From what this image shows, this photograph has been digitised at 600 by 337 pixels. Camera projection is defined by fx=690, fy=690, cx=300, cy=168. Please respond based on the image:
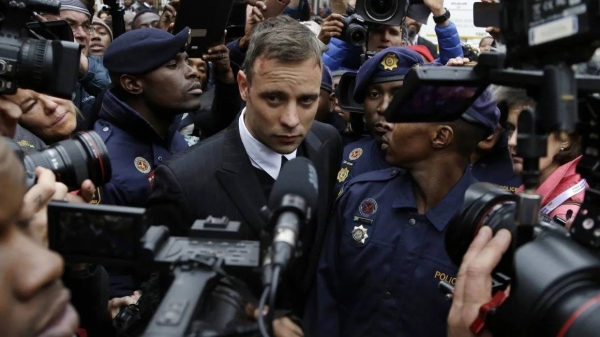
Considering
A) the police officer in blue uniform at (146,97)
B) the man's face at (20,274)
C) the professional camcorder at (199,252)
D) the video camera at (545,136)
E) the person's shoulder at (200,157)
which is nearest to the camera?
the man's face at (20,274)

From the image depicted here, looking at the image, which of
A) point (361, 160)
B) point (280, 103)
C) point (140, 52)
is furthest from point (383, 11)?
point (280, 103)

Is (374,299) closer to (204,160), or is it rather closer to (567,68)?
(204,160)

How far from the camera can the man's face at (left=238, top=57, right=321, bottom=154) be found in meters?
2.88

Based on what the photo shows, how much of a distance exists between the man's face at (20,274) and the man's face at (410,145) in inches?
71.5

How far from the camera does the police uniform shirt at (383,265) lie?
2.52 metres

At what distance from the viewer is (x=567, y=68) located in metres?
1.40

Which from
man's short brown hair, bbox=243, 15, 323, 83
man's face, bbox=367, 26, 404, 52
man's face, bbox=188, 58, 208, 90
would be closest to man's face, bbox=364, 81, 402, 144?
man's short brown hair, bbox=243, 15, 323, 83

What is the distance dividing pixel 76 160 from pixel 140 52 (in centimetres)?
201

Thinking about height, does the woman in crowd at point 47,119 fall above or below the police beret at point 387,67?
above

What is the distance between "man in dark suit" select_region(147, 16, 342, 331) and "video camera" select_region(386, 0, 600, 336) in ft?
3.86

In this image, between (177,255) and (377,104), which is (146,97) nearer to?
(377,104)

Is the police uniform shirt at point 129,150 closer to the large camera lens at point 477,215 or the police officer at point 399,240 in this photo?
the police officer at point 399,240

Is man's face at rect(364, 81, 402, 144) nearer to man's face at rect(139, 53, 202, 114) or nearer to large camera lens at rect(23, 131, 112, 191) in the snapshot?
man's face at rect(139, 53, 202, 114)

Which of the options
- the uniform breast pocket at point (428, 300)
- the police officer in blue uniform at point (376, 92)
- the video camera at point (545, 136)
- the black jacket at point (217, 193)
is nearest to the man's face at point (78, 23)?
the police officer in blue uniform at point (376, 92)
